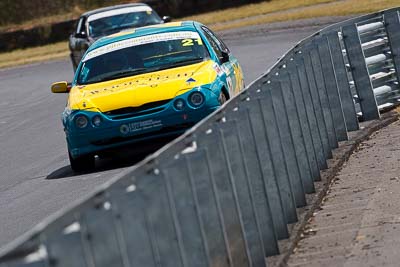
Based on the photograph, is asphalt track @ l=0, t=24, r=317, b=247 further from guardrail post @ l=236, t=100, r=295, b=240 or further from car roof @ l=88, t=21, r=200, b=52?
guardrail post @ l=236, t=100, r=295, b=240

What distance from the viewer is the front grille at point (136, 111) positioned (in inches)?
565

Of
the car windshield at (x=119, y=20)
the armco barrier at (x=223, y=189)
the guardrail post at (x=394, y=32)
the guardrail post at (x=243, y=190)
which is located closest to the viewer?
the armco barrier at (x=223, y=189)

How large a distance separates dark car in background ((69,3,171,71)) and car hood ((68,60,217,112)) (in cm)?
1429

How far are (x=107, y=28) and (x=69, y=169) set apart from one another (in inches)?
589

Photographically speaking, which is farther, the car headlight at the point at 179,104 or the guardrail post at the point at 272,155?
the car headlight at the point at 179,104

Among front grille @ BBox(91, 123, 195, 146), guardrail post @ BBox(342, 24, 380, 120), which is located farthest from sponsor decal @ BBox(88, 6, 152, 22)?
front grille @ BBox(91, 123, 195, 146)

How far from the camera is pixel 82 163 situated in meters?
14.8

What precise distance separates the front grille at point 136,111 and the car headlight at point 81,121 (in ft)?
0.86

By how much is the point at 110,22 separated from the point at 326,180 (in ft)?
63.0

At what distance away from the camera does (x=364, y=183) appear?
11.2m

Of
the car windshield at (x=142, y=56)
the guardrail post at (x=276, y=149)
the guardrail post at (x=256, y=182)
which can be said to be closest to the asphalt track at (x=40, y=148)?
the car windshield at (x=142, y=56)

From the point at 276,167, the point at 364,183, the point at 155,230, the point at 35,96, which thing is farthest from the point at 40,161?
the point at 35,96

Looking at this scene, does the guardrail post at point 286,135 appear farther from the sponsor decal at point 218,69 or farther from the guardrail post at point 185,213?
the sponsor decal at point 218,69

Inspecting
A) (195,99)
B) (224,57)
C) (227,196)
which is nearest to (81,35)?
(224,57)
